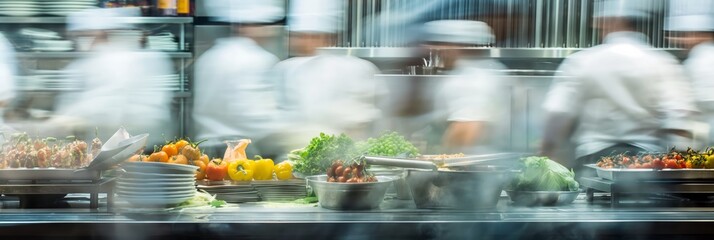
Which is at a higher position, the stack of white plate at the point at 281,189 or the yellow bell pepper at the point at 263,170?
the yellow bell pepper at the point at 263,170

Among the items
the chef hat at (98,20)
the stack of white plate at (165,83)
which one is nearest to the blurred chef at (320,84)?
the stack of white plate at (165,83)

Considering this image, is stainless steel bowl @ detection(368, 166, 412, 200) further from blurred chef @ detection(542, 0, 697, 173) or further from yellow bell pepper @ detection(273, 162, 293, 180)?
blurred chef @ detection(542, 0, 697, 173)

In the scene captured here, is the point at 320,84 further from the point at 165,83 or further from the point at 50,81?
the point at 50,81

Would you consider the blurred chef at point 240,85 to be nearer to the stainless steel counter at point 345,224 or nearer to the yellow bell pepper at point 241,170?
the yellow bell pepper at point 241,170

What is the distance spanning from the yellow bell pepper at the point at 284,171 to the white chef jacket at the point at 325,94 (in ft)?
3.39

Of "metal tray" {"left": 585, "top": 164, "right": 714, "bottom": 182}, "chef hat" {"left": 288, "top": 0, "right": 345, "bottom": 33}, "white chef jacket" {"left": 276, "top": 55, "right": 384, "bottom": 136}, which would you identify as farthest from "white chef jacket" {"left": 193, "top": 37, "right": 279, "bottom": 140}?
"metal tray" {"left": 585, "top": 164, "right": 714, "bottom": 182}

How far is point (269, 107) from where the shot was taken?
4.09 metres

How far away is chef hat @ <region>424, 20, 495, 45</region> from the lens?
3326mm

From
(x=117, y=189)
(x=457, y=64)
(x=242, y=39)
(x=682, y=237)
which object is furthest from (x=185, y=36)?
(x=682, y=237)

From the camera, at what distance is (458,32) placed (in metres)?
3.46

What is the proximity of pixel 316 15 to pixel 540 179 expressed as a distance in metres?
1.73

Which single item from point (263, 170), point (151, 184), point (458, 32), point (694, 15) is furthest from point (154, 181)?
point (694, 15)

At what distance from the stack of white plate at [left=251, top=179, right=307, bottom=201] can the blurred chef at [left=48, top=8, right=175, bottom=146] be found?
1112 millimetres

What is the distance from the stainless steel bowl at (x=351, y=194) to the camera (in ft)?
8.09
